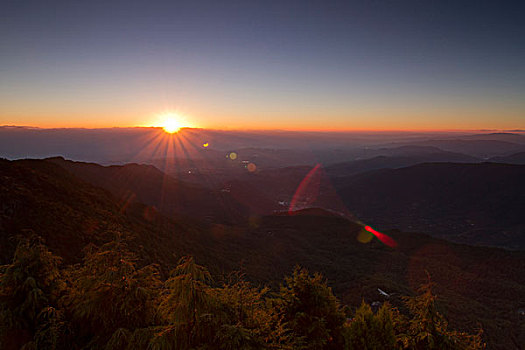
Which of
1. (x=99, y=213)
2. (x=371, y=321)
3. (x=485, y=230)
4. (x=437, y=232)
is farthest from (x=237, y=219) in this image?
(x=485, y=230)

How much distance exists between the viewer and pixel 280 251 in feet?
204

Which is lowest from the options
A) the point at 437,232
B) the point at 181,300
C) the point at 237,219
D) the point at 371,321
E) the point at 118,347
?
the point at 437,232

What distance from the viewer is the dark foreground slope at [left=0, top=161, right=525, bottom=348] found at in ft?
88.0

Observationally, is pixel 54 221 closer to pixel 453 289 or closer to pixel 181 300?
pixel 181 300

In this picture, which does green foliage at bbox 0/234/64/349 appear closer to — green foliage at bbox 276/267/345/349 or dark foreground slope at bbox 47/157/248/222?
green foliage at bbox 276/267/345/349

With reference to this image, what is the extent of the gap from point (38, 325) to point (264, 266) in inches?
1881

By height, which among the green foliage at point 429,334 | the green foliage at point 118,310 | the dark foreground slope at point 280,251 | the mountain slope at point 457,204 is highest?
the green foliage at point 118,310

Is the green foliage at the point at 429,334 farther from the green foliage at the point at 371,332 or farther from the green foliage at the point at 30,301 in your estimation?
the green foliage at the point at 30,301

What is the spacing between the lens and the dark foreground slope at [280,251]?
26828mm

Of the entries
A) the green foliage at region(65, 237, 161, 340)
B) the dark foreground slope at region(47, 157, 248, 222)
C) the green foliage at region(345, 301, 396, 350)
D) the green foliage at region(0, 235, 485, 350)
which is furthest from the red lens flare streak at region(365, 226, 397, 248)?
the green foliage at region(65, 237, 161, 340)

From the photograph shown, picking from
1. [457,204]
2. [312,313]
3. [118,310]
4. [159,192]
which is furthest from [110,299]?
[457,204]

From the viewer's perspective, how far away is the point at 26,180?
33.6m

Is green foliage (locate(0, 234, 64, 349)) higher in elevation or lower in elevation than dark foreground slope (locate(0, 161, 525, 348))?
higher

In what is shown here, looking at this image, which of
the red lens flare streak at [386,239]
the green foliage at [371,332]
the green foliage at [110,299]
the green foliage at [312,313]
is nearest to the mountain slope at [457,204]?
the red lens flare streak at [386,239]
